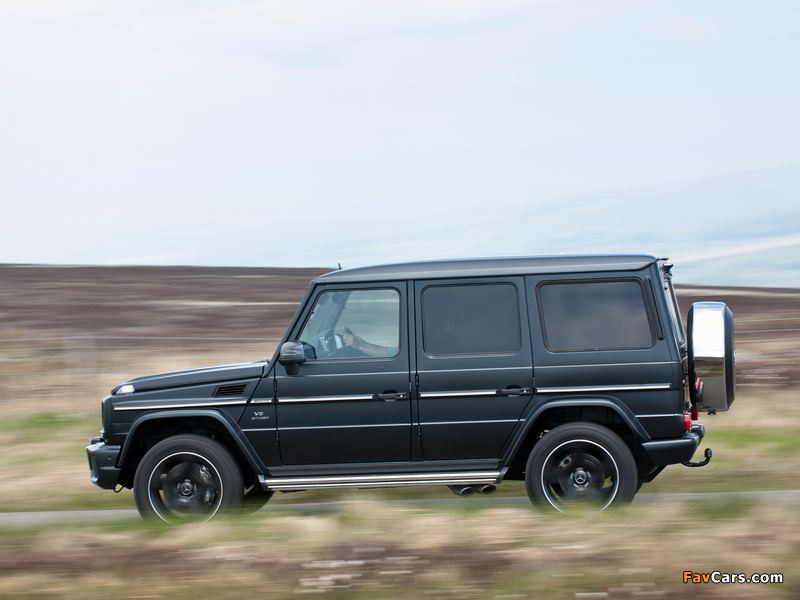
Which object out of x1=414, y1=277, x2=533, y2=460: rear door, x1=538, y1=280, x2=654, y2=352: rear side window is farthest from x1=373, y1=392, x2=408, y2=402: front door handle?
x1=538, y1=280, x2=654, y2=352: rear side window

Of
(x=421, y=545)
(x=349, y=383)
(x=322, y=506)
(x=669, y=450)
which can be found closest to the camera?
(x=421, y=545)

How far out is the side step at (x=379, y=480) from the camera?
629 centimetres

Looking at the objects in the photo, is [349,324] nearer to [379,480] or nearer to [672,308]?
[379,480]

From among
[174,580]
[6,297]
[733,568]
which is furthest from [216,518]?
[6,297]

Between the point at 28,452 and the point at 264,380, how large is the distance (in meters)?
5.03

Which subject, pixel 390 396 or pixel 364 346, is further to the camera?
pixel 364 346

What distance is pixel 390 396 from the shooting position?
20.8 feet

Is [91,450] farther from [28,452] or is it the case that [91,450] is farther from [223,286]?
[223,286]

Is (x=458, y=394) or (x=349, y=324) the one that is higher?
(x=349, y=324)

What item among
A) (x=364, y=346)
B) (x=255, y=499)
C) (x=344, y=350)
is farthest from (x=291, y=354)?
(x=255, y=499)

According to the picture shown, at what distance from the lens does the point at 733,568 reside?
4609 millimetres

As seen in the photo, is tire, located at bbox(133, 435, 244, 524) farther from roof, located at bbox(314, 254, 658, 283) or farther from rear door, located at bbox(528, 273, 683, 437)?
rear door, located at bbox(528, 273, 683, 437)

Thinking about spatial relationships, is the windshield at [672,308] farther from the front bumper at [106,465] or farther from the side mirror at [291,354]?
the front bumper at [106,465]

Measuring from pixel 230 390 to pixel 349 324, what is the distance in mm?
1011
